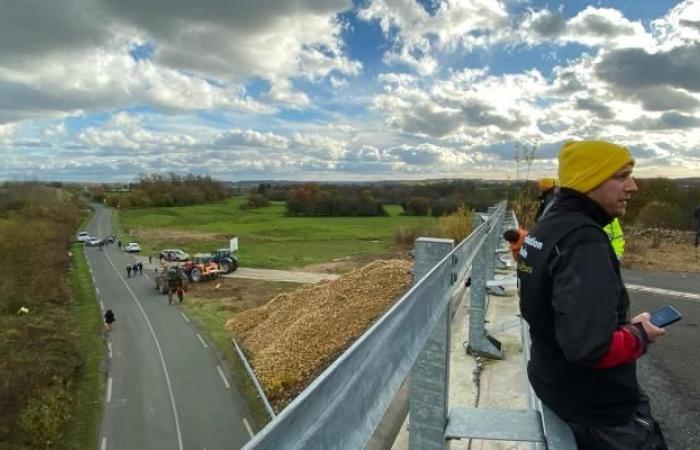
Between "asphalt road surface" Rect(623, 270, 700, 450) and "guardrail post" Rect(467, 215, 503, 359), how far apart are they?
1.76 metres

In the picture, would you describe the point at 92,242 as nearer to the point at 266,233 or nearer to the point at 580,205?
the point at 266,233

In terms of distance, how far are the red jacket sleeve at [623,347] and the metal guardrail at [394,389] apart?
15.8 inches

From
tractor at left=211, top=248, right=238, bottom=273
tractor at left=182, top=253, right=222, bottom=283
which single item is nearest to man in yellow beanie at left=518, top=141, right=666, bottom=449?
tractor at left=182, top=253, right=222, bottom=283

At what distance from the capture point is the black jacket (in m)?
2.01

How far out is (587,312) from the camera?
200 cm

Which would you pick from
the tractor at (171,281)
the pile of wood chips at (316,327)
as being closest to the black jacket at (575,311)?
the pile of wood chips at (316,327)

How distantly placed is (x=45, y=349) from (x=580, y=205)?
29.0m

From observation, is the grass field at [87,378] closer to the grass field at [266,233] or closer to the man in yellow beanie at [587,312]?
the grass field at [266,233]

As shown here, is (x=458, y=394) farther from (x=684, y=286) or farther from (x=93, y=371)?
(x=93, y=371)

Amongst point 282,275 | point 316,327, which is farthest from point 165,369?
point 282,275

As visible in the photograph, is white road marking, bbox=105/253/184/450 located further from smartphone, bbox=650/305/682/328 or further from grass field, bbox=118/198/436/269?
smartphone, bbox=650/305/682/328

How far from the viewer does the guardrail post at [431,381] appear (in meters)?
2.51

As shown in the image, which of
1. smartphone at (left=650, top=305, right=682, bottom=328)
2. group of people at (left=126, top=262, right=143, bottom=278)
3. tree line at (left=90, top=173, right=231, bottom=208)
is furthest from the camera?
tree line at (left=90, top=173, right=231, bottom=208)

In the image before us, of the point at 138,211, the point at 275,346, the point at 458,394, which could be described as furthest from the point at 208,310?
the point at 138,211
